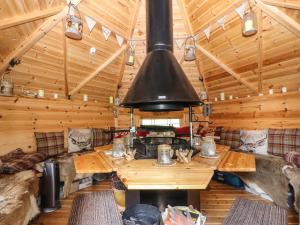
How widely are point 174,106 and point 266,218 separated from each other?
151cm

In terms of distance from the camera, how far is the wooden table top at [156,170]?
1544mm

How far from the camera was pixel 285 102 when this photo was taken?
371cm

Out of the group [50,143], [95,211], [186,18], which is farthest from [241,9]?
[50,143]

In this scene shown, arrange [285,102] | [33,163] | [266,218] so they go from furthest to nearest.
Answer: [285,102] → [33,163] → [266,218]

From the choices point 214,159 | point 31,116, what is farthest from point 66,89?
point 214,159

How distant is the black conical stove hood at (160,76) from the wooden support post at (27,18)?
133cm

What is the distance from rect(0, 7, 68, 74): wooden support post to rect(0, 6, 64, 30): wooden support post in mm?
112

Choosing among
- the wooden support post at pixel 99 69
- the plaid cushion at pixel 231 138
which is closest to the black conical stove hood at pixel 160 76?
the wooden support post at pixel 99 69

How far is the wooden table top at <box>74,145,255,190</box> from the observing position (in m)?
1.54

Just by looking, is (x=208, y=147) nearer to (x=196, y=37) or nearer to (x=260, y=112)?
(x=260, y=112)

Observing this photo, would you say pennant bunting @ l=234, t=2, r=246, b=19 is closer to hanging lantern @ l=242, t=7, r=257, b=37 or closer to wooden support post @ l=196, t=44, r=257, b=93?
hanging lantern @ l=242, t=7, r=257, b=37

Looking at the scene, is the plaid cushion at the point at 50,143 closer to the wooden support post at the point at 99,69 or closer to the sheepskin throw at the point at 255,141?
the wooden support post at the point at 99,69

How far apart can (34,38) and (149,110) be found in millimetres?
1968

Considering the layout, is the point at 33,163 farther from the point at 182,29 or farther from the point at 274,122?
the point at 274,122
